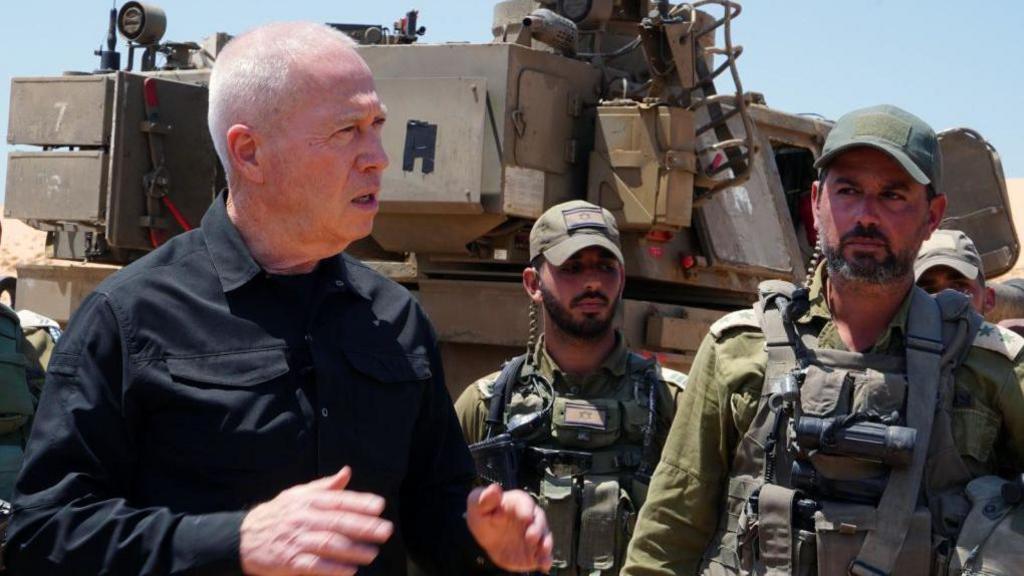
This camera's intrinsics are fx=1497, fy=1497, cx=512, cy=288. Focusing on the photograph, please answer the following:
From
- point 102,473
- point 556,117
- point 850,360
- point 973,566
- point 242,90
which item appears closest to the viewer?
point 102,473

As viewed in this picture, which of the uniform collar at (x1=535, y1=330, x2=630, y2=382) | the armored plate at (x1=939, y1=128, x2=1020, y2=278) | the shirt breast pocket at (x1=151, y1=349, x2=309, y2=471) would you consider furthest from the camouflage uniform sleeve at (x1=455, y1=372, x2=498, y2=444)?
the armored plate at (x1=939, y1=128, x2=1020, y2=278)

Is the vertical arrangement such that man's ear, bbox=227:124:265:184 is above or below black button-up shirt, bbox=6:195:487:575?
above

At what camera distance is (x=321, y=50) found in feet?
8.23

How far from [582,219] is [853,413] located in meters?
2.42

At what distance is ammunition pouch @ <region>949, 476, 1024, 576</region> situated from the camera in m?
3.01

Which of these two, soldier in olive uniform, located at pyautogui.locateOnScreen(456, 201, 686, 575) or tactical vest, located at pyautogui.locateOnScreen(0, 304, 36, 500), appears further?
soldier in olive uniform, located at pyautogui.locateOnScreen(456, 201, 686, 575)

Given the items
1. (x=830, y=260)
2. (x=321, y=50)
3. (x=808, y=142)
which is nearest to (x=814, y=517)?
(x=830, y=260)

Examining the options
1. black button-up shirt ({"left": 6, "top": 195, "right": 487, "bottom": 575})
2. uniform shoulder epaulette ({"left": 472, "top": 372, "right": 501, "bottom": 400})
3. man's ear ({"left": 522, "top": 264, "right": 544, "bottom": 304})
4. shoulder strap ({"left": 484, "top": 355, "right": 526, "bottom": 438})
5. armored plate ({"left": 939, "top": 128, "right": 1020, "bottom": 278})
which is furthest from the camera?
armored plate ({"left": 939, "top": 128, "right": 1020, "bottom": 278})

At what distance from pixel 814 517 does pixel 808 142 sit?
7.96m

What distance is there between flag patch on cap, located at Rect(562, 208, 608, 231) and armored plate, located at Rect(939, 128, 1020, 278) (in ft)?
18.9

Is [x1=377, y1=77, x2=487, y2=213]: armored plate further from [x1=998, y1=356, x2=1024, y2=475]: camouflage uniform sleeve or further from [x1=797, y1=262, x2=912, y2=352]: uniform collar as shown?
[x1=998, y1=356, x2=1024, y2=475]: camouflage uniform sleeve

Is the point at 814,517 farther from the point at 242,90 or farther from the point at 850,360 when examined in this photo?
the point at 242,90

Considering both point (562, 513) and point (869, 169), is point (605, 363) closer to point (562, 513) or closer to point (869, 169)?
point (562, 513)

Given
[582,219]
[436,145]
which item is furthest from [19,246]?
[582,219]
